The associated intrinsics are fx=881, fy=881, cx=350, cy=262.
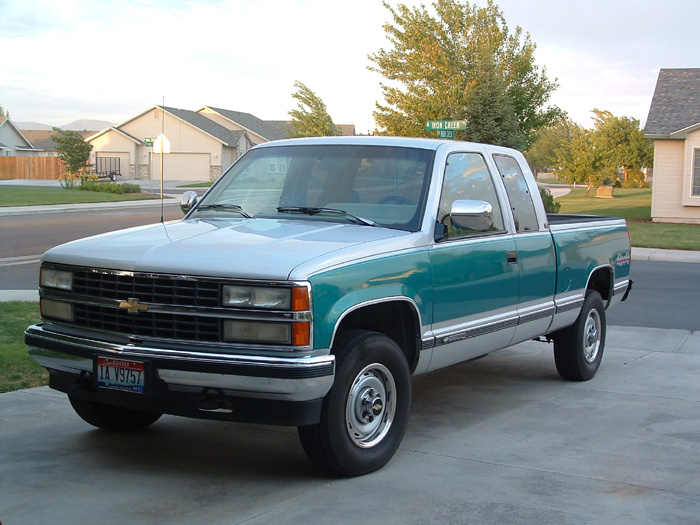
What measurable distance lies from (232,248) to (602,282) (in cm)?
478

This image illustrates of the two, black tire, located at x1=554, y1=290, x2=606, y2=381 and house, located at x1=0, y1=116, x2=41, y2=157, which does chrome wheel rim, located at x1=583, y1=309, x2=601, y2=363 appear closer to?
black tire, located at x1=554, y1=290, x2=606, y2=381

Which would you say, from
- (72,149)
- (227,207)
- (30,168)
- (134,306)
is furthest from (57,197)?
(134,306)

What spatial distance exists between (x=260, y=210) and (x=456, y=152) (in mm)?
1485

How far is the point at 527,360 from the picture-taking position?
9.05m

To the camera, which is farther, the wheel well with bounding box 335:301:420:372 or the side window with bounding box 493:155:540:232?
the side window with bounding box 493:155:540:232

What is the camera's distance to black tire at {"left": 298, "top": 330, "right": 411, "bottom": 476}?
483 centimetres

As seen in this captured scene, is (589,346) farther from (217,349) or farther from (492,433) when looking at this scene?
(217,349)

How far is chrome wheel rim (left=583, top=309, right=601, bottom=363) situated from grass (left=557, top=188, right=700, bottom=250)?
46.2 feet

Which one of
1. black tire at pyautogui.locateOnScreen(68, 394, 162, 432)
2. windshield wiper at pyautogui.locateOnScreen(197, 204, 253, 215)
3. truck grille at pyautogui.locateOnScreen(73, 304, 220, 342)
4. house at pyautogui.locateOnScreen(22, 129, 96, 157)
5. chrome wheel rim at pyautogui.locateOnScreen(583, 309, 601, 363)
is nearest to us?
truck grille at pyautogui.locateOnScreen(73, 304, 220, 342)

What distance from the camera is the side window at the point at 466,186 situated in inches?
238

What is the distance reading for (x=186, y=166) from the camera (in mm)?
71125

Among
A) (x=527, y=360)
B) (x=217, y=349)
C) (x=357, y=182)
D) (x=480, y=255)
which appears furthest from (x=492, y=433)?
(x=527, y=360)

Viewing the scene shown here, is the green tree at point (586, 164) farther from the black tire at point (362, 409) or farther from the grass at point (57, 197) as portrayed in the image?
the black tire at point (362, 409)

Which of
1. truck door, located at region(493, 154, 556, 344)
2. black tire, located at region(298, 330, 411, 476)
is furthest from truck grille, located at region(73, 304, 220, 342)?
truck door, located at region(493, 154, 556, 344)
